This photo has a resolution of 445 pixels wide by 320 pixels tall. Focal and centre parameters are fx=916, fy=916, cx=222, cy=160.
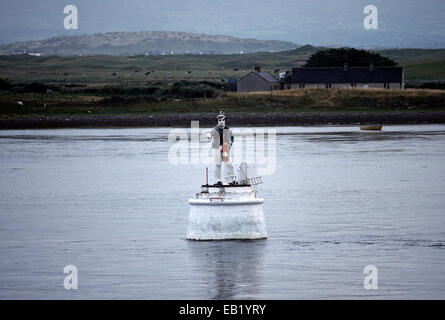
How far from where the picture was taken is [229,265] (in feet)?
65.6

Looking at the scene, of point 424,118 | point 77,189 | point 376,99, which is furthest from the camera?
point 376,99

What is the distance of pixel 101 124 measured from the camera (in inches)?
3664

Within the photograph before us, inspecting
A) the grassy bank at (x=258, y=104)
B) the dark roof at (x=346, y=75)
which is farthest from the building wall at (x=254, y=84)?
the grassy bank at (x=258, y=104)

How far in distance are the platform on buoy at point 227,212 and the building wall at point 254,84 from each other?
4178 inches

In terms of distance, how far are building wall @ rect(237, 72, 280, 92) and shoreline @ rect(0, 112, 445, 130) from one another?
32.7 metres

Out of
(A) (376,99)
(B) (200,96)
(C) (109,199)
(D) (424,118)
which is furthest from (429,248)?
(B) (200,96)

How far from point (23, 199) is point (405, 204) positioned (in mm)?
14573

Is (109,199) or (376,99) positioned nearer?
(109,199)

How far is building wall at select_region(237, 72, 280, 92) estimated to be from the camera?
128 metres

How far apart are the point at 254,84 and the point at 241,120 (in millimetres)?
37996

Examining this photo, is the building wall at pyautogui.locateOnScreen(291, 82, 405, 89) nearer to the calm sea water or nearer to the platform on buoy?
the calm sea water

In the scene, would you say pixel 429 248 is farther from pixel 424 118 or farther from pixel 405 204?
pixel 424 118

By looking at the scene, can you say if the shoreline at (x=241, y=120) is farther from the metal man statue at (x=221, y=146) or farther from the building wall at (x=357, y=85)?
the metal man statue at (x=221, y=146)

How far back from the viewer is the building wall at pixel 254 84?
128 meters
